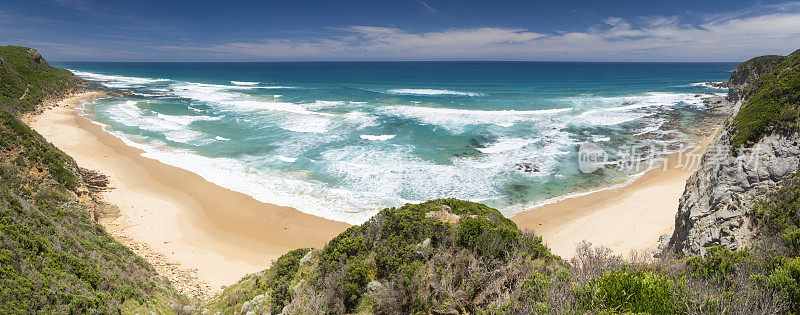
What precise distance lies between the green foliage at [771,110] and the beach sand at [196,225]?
12636 millimetres

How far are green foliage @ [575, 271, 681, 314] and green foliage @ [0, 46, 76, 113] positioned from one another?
105ft

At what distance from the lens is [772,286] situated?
13.8 ft

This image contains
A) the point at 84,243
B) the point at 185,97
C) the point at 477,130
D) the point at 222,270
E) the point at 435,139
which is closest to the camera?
the point at 84,243

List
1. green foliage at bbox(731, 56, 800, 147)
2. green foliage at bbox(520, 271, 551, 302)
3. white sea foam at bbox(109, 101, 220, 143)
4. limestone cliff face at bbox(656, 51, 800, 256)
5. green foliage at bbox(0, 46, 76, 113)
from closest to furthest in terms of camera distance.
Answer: green foliage at bbox(520, 271, 551, 302) → limestone cliff face at bbox(656, 51, 800, 256) → green foliage at bbox(731, 56, 800, 147) → white sea foam at bbox(109, 101, 220, 143) → green foliage at bbox(0, 46, 76, 113)

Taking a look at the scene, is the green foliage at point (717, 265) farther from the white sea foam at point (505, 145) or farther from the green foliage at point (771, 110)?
the white sea foam at point (505, 145)

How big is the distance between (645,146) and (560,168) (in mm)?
8996

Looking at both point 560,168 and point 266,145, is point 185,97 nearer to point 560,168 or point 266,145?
point 266,145

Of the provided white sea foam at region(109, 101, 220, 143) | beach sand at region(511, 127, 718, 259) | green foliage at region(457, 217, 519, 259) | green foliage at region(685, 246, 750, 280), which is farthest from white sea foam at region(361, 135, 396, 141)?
green foliage at region(685, 246, 750, 280)

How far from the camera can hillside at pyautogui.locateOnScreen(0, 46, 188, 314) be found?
5.68 m

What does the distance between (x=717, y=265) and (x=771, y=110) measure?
680 cm

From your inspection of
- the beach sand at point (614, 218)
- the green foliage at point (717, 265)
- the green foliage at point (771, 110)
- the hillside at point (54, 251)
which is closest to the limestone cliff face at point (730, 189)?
the green foliage at point (771, 110)

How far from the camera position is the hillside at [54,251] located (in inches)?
224

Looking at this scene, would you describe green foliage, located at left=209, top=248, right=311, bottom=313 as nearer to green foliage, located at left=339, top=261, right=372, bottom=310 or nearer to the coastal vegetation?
the coastal vegetation

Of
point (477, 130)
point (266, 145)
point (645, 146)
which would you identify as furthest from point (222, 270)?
point (645, 146)
